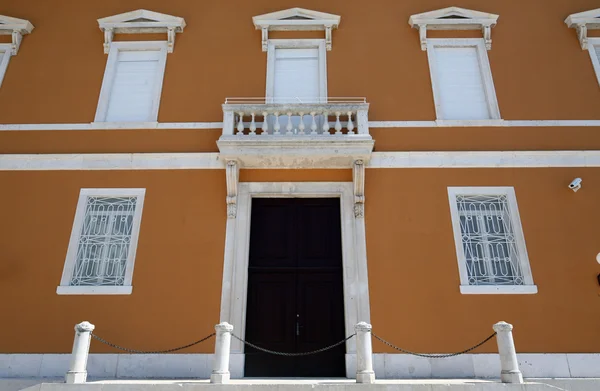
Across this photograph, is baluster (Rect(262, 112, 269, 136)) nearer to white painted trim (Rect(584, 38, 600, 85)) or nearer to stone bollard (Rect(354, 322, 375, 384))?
stone bollard (Rect(354, 322, 375, 384))

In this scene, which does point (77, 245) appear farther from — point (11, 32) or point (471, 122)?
point (471, 122)

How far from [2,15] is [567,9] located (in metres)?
13.8

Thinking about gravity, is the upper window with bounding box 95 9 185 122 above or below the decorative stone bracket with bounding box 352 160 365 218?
above

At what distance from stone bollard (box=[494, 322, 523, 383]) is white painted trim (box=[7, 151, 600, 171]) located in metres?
3.88

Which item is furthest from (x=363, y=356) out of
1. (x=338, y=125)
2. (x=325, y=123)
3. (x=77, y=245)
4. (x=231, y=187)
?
(x=77, y=245)

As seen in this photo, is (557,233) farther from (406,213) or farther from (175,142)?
(175,142)

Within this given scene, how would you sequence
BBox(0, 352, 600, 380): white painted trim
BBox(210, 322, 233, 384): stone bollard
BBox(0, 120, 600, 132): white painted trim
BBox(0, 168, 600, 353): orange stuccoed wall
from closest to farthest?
BBox(210, 322, 233, 384): stone bollard
BBox(0, 352, 600, 380): white painted trim
BBox(0, 168, 600, 353): orange stuccoed wall
BBox(0, 120, 600, 132): white painted trim

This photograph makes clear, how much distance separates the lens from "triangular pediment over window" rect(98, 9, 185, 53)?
1149 cm

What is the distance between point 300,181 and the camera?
10.1 metres

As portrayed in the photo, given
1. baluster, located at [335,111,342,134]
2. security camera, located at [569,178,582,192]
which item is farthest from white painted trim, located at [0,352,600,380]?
baluster, located at [335,111,342,134]

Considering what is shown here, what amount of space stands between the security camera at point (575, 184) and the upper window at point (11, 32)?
12.8 meters

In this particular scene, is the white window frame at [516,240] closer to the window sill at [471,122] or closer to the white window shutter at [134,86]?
the window sill at [471,122]

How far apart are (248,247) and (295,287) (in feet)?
4.00

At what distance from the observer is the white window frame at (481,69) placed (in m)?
10.7
